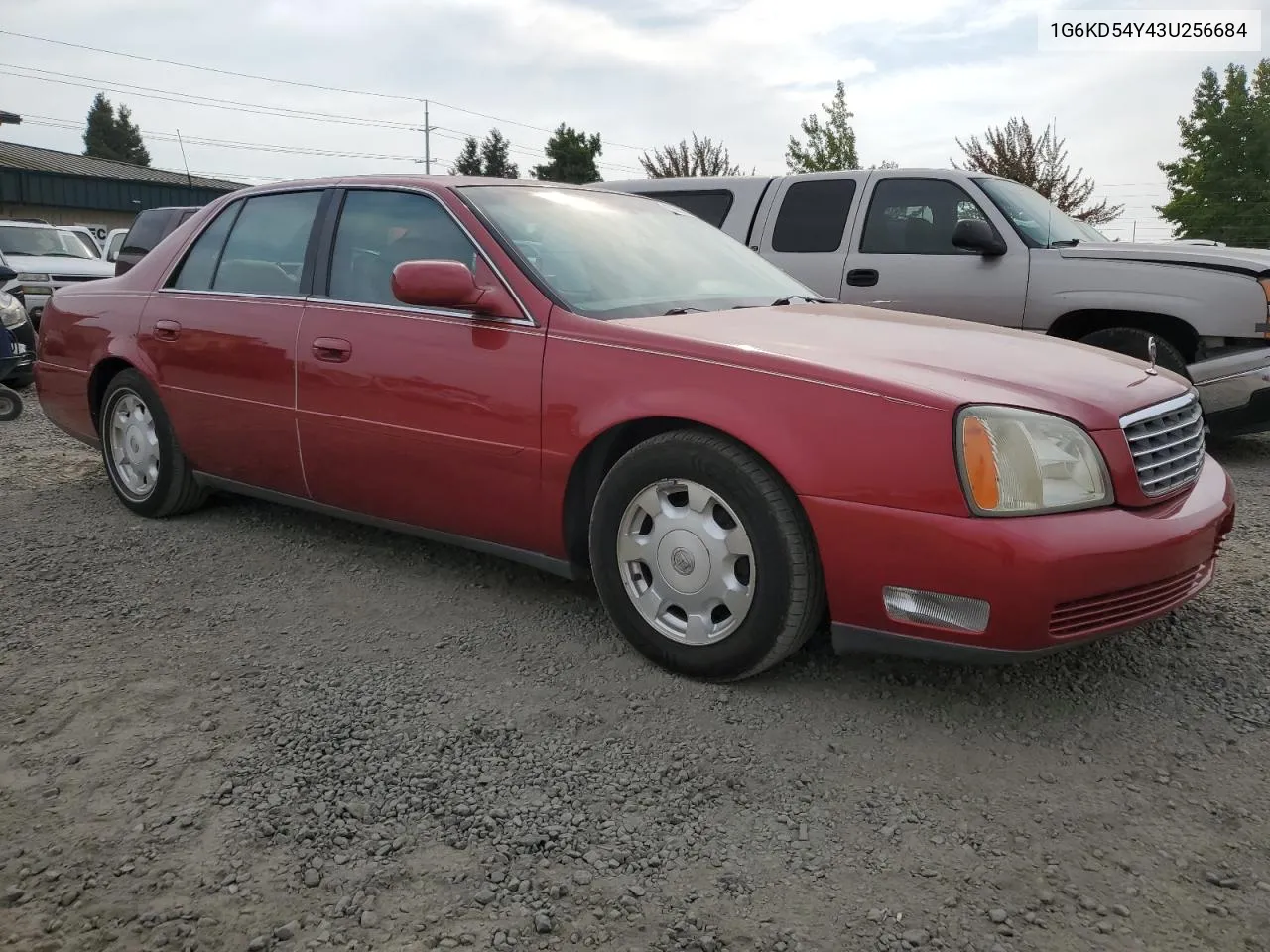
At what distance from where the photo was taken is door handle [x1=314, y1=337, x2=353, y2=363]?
3.83 m

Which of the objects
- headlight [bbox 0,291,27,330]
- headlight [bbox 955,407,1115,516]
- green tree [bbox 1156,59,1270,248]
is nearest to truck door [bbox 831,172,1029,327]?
headlight [bbox 955,407,1115,516]

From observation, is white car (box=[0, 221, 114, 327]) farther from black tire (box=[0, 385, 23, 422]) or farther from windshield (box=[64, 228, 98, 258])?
black tire (box=[0, 385, 23, 422])

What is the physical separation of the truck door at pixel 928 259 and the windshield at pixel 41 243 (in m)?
12.4

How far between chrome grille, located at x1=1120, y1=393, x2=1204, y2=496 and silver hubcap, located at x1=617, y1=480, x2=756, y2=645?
106cm

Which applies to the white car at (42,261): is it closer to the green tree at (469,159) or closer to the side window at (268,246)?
the side window at (268,246)

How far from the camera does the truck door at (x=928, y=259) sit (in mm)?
6535

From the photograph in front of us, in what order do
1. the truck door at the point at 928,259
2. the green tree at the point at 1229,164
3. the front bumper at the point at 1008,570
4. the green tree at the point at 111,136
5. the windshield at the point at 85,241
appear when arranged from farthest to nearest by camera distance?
the green tree at the point at 111,136, the green tree at the point at 1229,164, the windshield at the point at 85,241, the truck door at the point at 928,259, the front bumper at the point at 1008,570

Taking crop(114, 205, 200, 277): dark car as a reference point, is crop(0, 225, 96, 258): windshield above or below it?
below

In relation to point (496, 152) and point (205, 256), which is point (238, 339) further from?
point (496, 152)

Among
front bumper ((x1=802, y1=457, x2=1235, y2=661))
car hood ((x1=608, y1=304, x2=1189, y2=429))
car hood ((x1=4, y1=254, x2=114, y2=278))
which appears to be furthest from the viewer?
car hood ((x1=4, y1=254, x2=114, y2=278))

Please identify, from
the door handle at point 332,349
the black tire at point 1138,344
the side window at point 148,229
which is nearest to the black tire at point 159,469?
the door handle at point 332,349

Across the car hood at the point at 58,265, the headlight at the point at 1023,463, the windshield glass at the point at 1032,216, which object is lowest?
the car hood at the point at 58,265

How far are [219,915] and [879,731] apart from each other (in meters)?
1.65

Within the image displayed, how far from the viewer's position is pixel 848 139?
25344 millimetres
